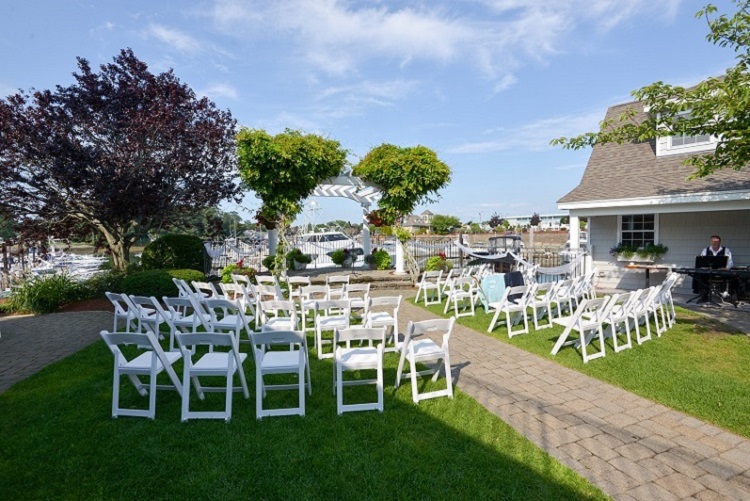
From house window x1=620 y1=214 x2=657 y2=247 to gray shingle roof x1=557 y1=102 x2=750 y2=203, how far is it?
1161 mm

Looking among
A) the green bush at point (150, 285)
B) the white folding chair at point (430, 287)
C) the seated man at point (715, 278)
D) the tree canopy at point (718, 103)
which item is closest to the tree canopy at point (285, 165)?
the green bush at point (150, 285)

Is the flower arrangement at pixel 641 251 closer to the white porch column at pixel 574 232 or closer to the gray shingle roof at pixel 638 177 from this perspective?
the white porch column at pixel 574 232

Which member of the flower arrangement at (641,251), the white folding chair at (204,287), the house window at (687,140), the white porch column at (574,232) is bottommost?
the white folding chair at (204,287)

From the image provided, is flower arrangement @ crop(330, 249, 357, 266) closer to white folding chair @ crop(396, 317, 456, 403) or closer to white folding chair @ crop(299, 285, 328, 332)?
white folding chair @ crop(299, 285, 328, 332)

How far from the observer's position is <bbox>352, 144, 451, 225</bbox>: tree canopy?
12492 mm

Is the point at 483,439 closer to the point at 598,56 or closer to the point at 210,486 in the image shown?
the point at 210,486

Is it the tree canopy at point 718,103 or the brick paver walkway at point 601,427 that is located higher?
the tree canopy at point 718,103

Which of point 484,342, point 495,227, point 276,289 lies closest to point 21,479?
point 276,289

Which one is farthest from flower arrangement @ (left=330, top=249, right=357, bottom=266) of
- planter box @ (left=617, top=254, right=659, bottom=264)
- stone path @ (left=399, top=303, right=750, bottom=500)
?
stone path @ (left=399, top=303, right=750, bottom=500)

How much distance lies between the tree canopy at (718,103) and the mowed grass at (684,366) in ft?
9.16

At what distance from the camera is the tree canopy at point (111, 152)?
9969 millimetres

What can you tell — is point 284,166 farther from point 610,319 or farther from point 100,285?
point 610,319

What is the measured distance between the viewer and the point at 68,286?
33.4 feet

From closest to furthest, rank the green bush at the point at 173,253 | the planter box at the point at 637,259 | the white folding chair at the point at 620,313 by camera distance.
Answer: the white folding chair at the point at 620,313, the planter box at the point at 637,259, the green bush at the point at 173,253
